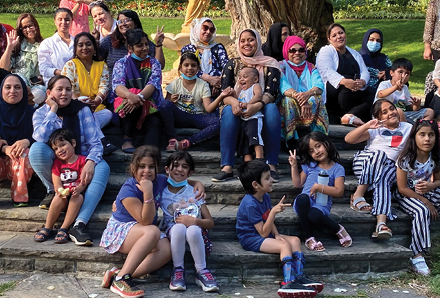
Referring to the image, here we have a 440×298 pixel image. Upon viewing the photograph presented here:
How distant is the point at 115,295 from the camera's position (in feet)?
13.4

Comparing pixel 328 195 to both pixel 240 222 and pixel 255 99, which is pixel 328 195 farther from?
pixel 255 99

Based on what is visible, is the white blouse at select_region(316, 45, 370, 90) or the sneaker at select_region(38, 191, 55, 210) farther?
the white blouse at select_region(316, 45, 370, 90)

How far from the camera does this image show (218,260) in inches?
174

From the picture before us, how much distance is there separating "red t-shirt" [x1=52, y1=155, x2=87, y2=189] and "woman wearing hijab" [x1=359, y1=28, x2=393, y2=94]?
3.69 m

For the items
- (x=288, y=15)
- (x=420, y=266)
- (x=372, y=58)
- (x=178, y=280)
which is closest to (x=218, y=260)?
(x=178, y=280)

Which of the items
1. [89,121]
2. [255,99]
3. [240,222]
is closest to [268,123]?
[255,99]

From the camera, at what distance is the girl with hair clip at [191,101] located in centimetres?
582

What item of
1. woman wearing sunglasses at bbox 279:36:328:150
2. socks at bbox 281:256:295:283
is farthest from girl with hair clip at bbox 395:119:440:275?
socks at bbox 281:256:295:283

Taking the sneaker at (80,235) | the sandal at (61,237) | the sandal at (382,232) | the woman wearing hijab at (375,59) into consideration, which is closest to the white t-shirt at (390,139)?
the sandal at (382,232)

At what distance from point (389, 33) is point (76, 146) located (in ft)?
39.5

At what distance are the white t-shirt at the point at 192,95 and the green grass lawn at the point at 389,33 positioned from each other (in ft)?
18.8

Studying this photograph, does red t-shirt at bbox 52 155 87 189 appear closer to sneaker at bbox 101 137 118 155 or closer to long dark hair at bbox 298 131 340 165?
sneaker at bbox 101 137 118 155

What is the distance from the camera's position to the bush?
63.8 feet

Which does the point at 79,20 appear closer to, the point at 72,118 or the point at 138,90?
the point at 138,90
